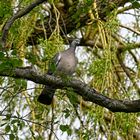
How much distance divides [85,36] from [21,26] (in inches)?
44.0

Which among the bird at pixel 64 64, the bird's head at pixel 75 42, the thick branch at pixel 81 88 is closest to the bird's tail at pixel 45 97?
the bird at pixel 64 64

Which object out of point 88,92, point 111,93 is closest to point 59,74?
point 88,92

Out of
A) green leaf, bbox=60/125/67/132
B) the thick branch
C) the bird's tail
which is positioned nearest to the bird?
the bird's tail

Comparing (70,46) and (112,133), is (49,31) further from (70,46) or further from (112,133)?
(112,133)

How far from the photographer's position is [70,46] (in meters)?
3.62

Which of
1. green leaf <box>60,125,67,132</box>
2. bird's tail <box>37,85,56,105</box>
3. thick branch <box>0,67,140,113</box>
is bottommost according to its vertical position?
green leaf <box>60,125,67,132</box>

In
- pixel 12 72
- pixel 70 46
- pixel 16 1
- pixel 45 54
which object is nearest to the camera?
pixel 12 72

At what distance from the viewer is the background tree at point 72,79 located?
88.6 inches

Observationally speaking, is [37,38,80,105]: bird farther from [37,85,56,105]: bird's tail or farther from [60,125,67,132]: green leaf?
[60,125,67,132]: green leaf

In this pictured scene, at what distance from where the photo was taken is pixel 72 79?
2242 mm

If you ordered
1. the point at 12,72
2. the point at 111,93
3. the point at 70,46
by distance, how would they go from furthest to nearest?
the point at 70,46, the point at 111,93, the point at 12,72

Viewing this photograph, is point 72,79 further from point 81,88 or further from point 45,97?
point 45,97

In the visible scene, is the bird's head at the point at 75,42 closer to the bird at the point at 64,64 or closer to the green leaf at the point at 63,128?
the bird at the point at 64,64

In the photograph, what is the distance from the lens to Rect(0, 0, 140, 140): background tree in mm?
2250
